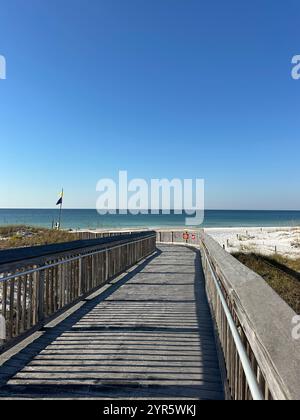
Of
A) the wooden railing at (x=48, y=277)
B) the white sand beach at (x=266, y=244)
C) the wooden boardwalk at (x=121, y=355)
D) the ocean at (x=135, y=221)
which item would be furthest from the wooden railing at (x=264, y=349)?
the ocean at (x=135, y=221)

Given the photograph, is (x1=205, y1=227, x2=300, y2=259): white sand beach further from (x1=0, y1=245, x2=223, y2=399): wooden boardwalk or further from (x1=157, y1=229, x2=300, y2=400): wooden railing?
(x1=157, y1=229, x2=300, y2=400): wooden railing

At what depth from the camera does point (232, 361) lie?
320cm

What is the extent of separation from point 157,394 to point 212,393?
50cm

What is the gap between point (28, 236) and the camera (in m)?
25.0

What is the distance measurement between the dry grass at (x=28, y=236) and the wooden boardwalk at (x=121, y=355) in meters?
14.1

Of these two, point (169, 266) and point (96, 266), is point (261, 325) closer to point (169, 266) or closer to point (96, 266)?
point (96, 266)

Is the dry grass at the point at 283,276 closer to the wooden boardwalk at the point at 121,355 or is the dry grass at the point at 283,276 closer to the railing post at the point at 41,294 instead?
the wooden boardwalk at the point at 121,355

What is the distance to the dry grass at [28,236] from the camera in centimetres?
2060

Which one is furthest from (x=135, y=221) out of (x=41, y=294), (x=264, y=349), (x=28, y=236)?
(x=264, y=349)

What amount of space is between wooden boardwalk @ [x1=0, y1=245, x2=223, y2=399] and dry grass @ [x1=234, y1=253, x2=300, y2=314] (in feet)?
12.2

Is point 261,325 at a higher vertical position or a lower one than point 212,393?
higher

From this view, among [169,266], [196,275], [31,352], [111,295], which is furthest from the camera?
[169,266]

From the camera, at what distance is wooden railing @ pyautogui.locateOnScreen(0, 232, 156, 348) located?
4562 mm
